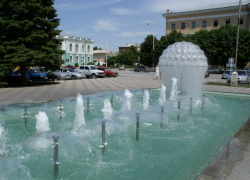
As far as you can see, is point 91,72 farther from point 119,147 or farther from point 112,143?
point 119,147

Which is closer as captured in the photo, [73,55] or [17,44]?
[17,44]

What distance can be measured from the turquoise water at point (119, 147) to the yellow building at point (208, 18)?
4558 cm

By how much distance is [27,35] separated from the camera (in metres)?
18.4

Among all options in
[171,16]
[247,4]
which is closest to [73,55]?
[171,16]

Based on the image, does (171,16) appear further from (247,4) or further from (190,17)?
(247,4)

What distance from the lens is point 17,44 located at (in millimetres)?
17859

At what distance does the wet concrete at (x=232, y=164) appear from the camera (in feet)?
12.2

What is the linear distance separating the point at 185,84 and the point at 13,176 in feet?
29.2

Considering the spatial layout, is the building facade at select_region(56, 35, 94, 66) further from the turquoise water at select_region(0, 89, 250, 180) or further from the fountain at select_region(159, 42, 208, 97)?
the turquoise water at select_region(0, 89, 250, 180)

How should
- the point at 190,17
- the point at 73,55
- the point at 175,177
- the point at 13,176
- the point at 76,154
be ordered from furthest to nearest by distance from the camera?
the point at 73,55 < the point at 190,17 < the point at 76,154 < the point at 175,177 < the point at 13,176

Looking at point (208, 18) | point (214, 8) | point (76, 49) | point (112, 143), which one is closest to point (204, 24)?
point (208, 18)

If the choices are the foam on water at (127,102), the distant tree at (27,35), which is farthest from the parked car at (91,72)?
the foam on water at (127,102)

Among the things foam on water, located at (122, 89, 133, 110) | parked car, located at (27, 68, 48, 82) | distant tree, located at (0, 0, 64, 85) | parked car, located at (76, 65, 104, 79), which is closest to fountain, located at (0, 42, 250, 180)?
foam on water, located at (122, 89, 133, 110)

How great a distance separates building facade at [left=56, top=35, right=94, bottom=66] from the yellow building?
27961 mm
